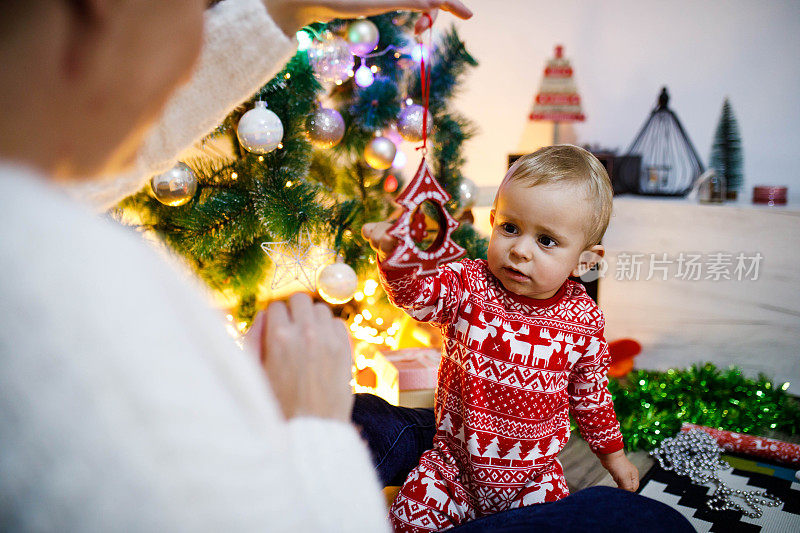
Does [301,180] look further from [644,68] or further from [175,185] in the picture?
[644,68]

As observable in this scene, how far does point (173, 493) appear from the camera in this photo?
25 centimetres

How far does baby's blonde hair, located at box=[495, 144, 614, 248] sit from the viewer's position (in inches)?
37.2

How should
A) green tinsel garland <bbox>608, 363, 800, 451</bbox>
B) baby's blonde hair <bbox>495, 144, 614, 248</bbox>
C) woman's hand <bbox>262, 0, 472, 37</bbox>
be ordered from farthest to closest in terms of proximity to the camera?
green tinsel garland <bbox>608, 363, 800, 451</bbox> → baby's blonde hair <bbox>495, 144, 614, 248</bbox> → woman's hand <bbox>262, 0, 472, 37</bbox>

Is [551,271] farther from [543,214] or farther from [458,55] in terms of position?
[458,55]

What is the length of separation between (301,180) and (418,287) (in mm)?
697

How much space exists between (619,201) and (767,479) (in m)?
1.08

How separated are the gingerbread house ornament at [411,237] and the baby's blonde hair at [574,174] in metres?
0.14

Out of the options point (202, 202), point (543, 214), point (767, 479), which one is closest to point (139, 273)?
point (543, 214)

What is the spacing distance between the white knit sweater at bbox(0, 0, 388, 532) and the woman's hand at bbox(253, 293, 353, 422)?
3.6 inches

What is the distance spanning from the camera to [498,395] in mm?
989

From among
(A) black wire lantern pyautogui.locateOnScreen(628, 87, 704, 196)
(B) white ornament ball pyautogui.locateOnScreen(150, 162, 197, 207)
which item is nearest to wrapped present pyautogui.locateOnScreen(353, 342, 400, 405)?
(B) white ornament ball pyautogui.locateOnScreen(150, 162, 197, 207)

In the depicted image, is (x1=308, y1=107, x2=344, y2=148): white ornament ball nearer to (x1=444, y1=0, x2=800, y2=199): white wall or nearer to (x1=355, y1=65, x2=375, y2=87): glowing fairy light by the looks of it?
(x1=355, y1=65, x2=375, y2=87): glowing fairy light

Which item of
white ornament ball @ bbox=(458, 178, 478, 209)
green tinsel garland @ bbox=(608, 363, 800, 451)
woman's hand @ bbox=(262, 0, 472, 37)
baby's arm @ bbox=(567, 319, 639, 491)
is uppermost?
woman's hand @ bbox=(262, 0, 472, 37)

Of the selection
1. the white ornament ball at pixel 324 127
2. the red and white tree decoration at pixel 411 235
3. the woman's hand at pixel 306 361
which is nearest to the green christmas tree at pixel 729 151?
the white ornament ball at pixel 324 127
